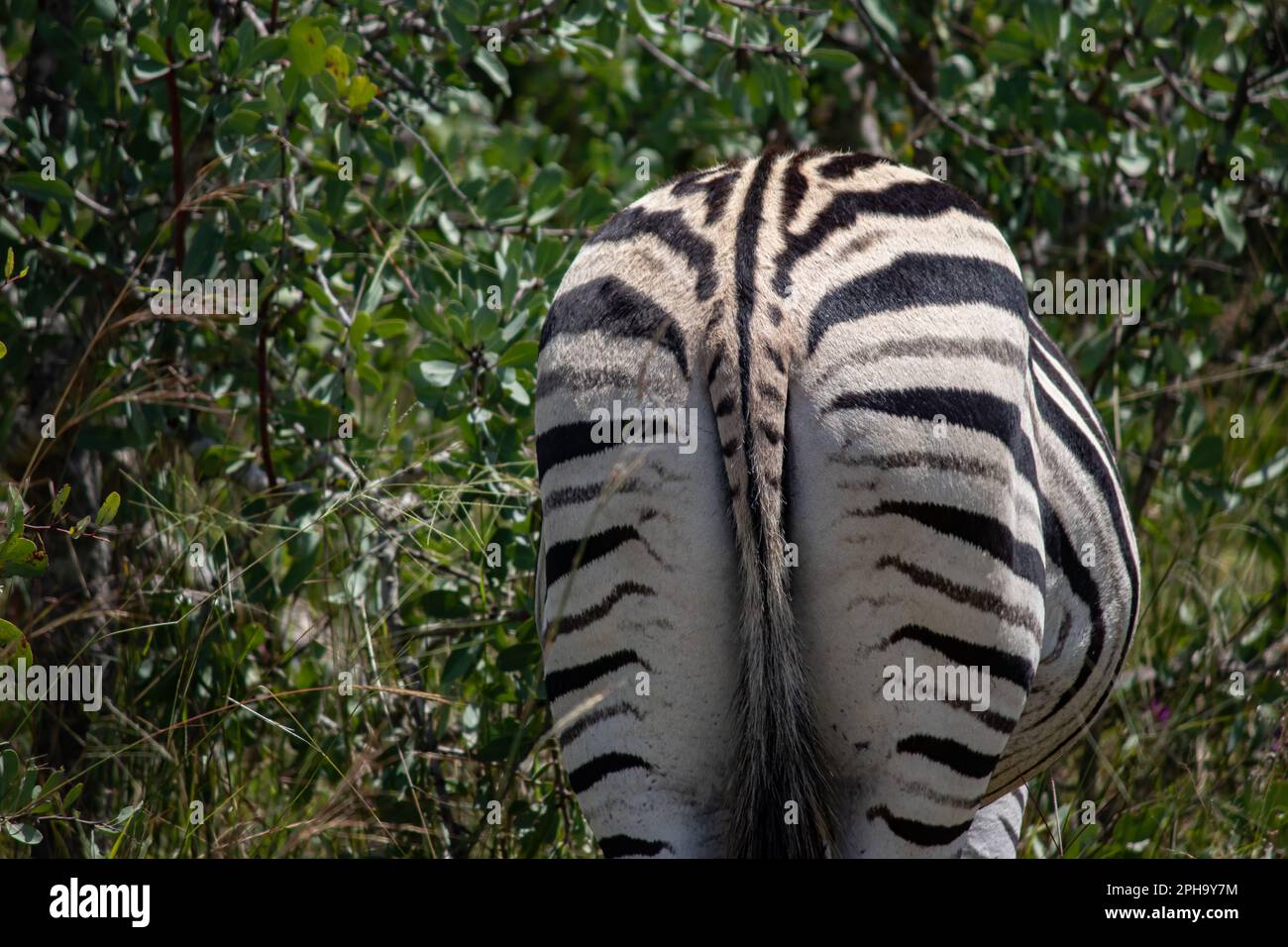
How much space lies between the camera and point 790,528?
7.00 ft

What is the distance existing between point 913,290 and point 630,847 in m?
1.13

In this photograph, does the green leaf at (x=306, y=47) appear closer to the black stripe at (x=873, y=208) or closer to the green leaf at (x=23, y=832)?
the black stripe at (x=873, y=208)

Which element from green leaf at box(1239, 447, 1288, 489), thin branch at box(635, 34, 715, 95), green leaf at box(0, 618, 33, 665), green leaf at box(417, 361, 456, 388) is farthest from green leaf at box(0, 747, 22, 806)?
green leaf at box(1239, 447, 1288, 489)

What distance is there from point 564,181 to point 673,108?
2111mm

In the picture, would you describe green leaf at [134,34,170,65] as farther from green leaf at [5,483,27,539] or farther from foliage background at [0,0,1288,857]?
green leaf at [5,483,27,539]

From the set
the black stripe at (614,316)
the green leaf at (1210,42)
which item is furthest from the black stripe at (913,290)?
the green leaf at (1210,42)

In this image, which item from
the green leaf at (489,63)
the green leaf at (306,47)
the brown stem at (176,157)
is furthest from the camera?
the green leaf at (489,63)

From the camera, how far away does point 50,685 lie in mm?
Result: 3484

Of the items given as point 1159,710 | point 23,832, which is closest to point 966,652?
point 23,832

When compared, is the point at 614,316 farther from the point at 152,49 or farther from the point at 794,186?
the point at 152,49

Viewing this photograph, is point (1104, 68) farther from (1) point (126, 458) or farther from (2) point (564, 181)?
(1) point (126, 458)

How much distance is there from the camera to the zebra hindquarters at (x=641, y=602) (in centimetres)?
214

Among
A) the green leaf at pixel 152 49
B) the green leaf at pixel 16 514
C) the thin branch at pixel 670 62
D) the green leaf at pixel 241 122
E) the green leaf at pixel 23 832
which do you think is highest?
the thin branch at pixel 670 62

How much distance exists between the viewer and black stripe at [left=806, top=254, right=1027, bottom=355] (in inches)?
85.3
